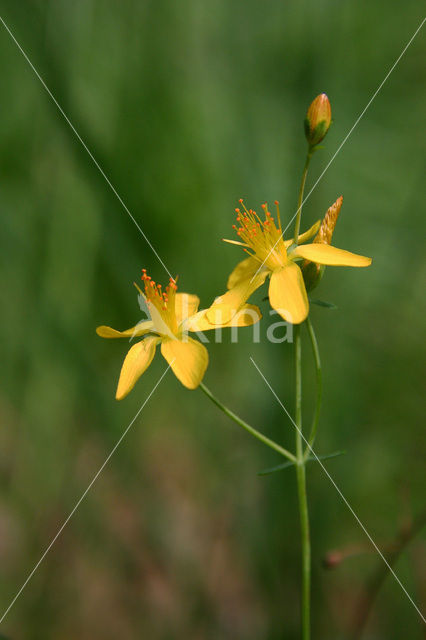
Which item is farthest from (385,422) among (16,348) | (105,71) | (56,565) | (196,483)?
(105,71)

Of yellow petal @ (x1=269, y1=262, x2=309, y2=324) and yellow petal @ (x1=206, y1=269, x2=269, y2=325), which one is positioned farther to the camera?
yellow petal @ (x1=206, y1=269, x2=269, y2=325)

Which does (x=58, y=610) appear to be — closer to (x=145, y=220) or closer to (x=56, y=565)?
(x=56, y=565)

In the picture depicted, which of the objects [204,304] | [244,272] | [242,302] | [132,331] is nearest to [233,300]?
[242,302]

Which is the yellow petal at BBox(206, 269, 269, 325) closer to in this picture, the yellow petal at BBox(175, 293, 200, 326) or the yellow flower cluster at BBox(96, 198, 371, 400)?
the yellow flower cluster at BBox(96, 198, 371, 400)

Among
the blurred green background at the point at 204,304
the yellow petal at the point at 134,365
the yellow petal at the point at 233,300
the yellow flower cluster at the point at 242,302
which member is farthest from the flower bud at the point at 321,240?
the blurred green background at the point at 204,304

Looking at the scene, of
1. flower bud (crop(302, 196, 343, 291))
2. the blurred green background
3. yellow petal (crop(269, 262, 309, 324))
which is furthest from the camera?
the blurred green background

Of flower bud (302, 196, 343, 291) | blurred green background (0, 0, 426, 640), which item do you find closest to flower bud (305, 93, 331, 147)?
flower bud (302, 196, 343, 291)

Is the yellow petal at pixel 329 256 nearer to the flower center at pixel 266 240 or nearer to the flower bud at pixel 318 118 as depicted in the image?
the flower center at pixel 266 240
